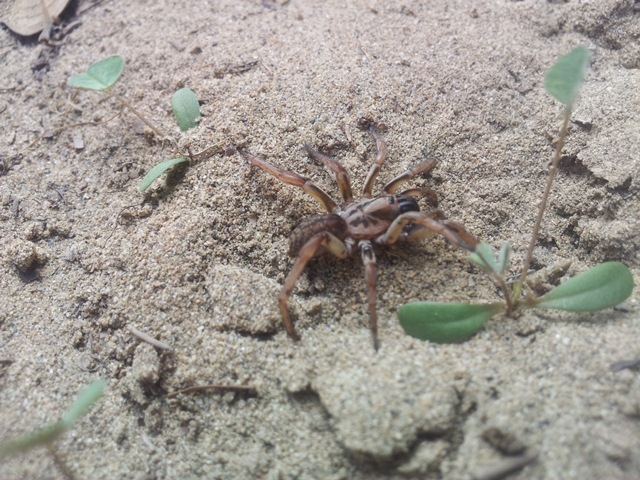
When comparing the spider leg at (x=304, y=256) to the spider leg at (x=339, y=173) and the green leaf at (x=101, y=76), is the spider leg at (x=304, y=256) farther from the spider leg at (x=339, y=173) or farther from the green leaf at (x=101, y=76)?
the green leaf at (x=101, y=76)

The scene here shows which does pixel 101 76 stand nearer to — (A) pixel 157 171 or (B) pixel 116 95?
(B) pixel 116 95

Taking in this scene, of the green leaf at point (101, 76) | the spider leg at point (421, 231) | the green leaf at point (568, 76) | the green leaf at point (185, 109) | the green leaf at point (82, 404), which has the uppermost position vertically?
the green leaf at point (568, 76)

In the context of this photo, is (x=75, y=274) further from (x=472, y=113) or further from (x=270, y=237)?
(x=472, y=113)

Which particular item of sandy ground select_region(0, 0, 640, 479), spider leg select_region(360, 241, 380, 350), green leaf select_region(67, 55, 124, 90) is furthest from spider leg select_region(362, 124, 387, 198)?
green leaf select_region(67, 55, 124, 90)

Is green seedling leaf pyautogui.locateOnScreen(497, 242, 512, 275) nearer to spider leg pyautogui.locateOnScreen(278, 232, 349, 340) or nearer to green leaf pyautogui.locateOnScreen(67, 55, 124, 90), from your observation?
spider leg pyautogui.locateOnScreen(278, 232, 349, 340)

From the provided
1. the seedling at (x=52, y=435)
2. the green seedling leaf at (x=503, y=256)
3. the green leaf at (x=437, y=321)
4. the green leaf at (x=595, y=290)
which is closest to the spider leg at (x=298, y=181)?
the green leaf at (x=437, y=321)

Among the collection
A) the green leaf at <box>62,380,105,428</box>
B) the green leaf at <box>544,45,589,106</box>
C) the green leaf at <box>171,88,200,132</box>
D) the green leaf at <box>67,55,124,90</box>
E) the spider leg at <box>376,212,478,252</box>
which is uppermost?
the green leaf at <box>544,45,589,106</box>

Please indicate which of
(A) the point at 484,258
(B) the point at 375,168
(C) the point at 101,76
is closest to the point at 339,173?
(B) the point at 375,168
